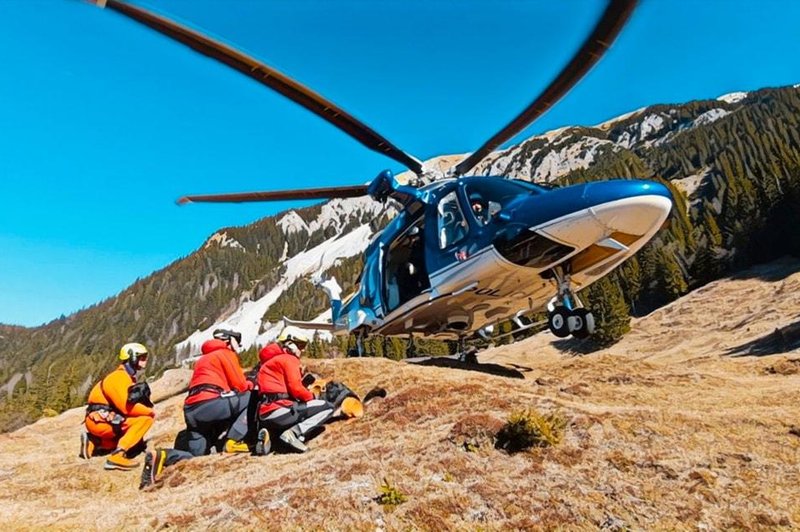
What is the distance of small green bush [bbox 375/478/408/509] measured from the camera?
3477mm

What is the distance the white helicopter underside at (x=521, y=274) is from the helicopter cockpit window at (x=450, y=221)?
1.84 ft

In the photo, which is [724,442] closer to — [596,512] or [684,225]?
[596,512]

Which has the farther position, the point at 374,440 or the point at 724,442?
the point at 374,440

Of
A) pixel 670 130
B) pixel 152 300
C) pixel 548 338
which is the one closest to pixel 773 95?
pixel 670 130

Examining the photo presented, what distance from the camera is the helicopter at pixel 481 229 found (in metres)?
7.06

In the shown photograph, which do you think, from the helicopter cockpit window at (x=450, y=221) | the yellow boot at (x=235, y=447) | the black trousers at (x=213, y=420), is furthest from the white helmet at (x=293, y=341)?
the helicopter cockpit window at (x=450, y=221)

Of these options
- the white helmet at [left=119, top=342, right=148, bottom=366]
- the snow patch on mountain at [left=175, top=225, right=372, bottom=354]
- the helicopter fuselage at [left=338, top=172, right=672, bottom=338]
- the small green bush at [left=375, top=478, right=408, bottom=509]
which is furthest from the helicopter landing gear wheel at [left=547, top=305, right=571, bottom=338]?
the snow patch on mountain at [left=175, top=225, right=372, bottom=354]

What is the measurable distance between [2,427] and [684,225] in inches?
3013

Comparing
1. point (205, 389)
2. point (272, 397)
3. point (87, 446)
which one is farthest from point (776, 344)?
point (87, 446)

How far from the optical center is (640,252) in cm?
6412

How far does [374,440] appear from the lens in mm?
5594

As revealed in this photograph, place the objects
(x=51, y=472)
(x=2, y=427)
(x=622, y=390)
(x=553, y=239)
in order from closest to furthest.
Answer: (x=51, y=472) < (x=622, y=390) < (x=553, y=239) < (x=2, y=427)

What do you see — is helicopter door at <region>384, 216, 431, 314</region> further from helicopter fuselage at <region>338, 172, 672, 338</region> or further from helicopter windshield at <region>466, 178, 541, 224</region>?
helicopter windshield at <region>466, 178, 541, 224</region>

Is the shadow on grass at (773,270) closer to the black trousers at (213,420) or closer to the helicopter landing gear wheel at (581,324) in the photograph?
the helicopter landing gear wheel at (581,324)
